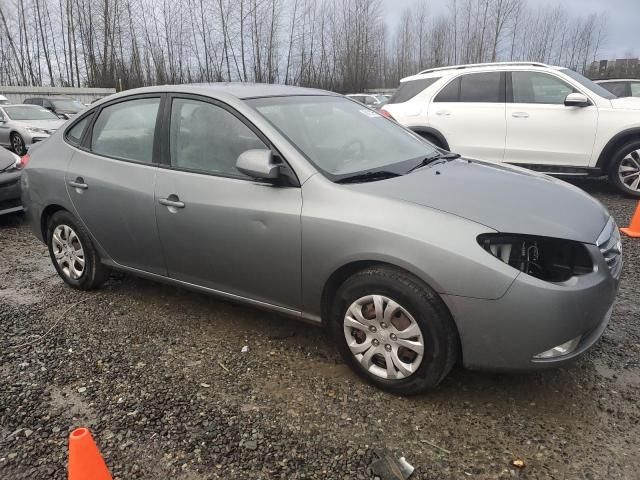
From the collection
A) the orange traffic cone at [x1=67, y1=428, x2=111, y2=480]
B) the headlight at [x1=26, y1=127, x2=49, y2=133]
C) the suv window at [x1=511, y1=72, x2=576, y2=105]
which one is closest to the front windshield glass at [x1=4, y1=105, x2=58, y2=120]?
the headlight at [x1=26, y1=127, x2=49, y2=133]

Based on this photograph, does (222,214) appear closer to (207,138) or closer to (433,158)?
(207,138)

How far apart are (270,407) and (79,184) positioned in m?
2.34

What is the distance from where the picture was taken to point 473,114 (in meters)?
7.49

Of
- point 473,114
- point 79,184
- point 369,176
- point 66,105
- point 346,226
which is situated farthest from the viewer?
point 66,105

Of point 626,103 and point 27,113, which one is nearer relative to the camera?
point 626,103

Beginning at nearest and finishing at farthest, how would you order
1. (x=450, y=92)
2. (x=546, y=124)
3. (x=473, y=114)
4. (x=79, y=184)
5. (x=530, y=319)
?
(x=530, y=319), (x=79, y=184), (x=546, y=124), (x=473, y=114), (x=450, y=92)

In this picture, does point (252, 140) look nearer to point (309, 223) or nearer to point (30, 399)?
point (309, 223)

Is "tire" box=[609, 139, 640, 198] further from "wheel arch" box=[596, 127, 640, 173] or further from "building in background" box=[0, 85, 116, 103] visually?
"building in background" box=[0, 85, 116, 103]

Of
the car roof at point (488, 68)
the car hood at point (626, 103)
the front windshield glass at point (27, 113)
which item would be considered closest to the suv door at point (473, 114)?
the car roof at point (488, 68)

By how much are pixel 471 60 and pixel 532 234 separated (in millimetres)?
46715

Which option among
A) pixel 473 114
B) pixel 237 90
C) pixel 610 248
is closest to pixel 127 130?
pixel 237 90

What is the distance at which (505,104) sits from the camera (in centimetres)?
736

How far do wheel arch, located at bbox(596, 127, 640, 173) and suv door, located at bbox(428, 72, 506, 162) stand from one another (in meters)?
1.28

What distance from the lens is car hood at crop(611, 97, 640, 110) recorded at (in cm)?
680
